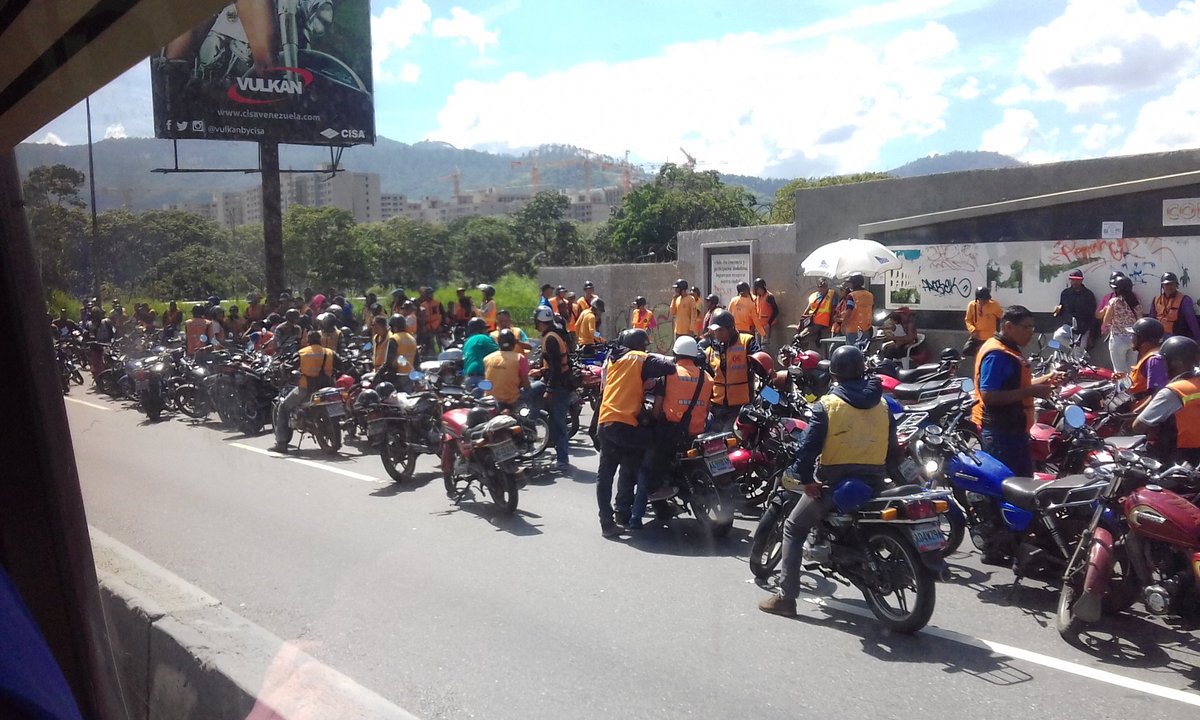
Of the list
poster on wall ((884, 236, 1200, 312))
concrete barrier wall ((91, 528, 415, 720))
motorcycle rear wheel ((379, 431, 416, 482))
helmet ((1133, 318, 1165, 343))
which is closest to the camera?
concrete barrier wall ((91, 528, 415, 720))

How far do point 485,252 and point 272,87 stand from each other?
26.7 meters

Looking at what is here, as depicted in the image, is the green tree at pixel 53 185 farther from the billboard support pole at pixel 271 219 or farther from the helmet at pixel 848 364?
the billboard support pole at pixel 271 219

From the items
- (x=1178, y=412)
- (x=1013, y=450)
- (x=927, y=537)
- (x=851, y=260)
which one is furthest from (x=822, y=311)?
(x=927, y=537)

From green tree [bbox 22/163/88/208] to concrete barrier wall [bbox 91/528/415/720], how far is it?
1467 millimetres

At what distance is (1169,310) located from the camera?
12570 mm

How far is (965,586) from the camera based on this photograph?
646cm

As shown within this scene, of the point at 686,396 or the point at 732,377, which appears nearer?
the point at 686,396

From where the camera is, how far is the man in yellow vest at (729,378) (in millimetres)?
9117

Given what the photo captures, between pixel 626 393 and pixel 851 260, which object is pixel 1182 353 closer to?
pixel 626 393

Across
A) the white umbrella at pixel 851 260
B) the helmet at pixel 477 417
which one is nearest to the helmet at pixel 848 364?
the helmet at pixel 477 417

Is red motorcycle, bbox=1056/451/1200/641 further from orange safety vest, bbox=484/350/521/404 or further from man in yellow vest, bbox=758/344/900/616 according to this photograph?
orange safety vest, bbox=484/350/521/404

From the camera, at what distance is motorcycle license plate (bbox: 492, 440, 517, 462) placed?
28.3ft

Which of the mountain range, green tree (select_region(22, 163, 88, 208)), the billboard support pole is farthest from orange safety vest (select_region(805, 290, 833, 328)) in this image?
the billboard support pole

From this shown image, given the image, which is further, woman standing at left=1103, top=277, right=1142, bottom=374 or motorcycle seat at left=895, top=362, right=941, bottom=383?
woman standing at left=1103, top=277, right=1142, bottom=374
